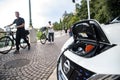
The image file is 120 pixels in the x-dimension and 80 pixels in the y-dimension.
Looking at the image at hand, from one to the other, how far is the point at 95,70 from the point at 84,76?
194mm

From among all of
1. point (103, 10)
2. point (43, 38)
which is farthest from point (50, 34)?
point (103, 10)

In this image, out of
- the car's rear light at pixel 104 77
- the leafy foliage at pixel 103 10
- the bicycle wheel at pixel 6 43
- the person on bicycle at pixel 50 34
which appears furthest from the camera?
the leafy foliage at pixel 103 10

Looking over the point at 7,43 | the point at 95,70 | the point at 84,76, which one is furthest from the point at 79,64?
the point at 7,43

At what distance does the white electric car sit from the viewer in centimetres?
187

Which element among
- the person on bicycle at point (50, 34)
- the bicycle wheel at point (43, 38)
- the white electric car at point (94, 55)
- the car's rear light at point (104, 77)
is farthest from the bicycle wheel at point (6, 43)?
the car's rear light at point (104, 77)

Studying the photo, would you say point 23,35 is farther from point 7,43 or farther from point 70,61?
point 70,61

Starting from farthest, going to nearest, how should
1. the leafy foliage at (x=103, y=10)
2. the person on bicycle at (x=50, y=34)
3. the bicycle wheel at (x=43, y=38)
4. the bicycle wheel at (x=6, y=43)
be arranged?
the leafy foliage at (x=103, y=10) < the bicycle wheel at (x=43, y=38) < the person on bicycle at (x=50, y=34) < the bicycle wheel at (x=6, y=43)

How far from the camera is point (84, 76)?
2137mm

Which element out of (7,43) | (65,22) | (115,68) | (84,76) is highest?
(115,68)

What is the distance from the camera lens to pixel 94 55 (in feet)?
7.05

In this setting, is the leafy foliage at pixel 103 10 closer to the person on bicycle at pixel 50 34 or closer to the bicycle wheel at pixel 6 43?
the bicycle wheel at pixel 6 43

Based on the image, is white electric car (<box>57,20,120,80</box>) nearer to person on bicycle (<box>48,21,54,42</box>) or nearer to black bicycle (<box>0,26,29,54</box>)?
black bicycle (<box>0,26,29,54</box>)

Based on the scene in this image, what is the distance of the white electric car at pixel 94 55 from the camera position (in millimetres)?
1871

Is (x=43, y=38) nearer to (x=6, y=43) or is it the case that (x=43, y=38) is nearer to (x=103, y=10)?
(x=6, y=43)
